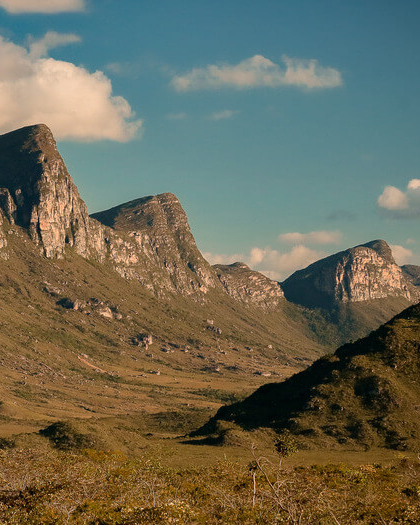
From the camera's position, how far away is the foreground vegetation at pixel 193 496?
64062 millimetres

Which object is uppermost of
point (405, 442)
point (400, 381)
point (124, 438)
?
point (400, 381)

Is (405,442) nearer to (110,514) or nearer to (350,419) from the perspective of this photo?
(350,419)

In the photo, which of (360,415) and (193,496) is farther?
(360,415)

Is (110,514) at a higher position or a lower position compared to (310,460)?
higher

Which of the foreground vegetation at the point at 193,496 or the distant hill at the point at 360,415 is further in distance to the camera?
the distant hill at the point at 360,415

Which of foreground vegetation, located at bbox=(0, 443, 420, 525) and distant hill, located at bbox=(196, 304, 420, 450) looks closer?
foreground vegetation, located at bbox=(0, 443, 420, 525)

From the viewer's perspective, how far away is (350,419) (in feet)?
616

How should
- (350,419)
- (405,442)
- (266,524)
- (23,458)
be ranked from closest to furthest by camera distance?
(266,524) < (23,458) < (405,442) < (350,419)

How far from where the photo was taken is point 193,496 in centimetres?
8600

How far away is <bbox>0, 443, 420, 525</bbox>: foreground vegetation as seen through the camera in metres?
64.1

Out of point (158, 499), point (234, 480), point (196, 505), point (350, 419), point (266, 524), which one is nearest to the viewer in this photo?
point (266, 524)

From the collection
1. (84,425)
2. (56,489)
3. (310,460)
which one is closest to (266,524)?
(56,489)

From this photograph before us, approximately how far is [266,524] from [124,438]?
13872 centimetres

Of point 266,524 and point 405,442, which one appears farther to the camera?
point 405,442
